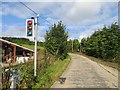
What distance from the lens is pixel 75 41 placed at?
106m

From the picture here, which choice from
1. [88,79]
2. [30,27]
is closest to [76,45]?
[88,79]

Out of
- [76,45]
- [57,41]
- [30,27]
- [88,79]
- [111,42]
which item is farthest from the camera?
[76,45]

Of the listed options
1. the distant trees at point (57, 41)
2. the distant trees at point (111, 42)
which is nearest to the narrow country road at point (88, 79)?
the distant trees at point (57, 41)

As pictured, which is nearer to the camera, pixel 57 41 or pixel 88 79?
pixel 88 79

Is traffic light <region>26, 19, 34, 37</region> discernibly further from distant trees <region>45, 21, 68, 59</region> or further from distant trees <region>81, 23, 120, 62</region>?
distant trees <region>81, 23, 120, 62</region>

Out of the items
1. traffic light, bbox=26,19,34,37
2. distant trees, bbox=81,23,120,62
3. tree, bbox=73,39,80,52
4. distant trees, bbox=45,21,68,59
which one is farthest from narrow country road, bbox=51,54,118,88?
tree, bbox=73,39,80,52

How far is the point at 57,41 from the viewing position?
105ft

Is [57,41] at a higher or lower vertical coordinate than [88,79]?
higher

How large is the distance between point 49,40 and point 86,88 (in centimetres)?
2029

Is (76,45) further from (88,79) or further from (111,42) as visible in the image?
(88,79)

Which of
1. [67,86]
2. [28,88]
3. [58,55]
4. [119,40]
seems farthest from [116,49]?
[28,88]

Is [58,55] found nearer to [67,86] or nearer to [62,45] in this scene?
[62,45]

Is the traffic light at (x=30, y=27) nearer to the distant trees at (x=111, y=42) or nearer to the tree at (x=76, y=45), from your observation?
the distant trees at (x=111, y=42)

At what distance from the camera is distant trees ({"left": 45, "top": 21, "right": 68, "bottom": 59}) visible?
31.7m
